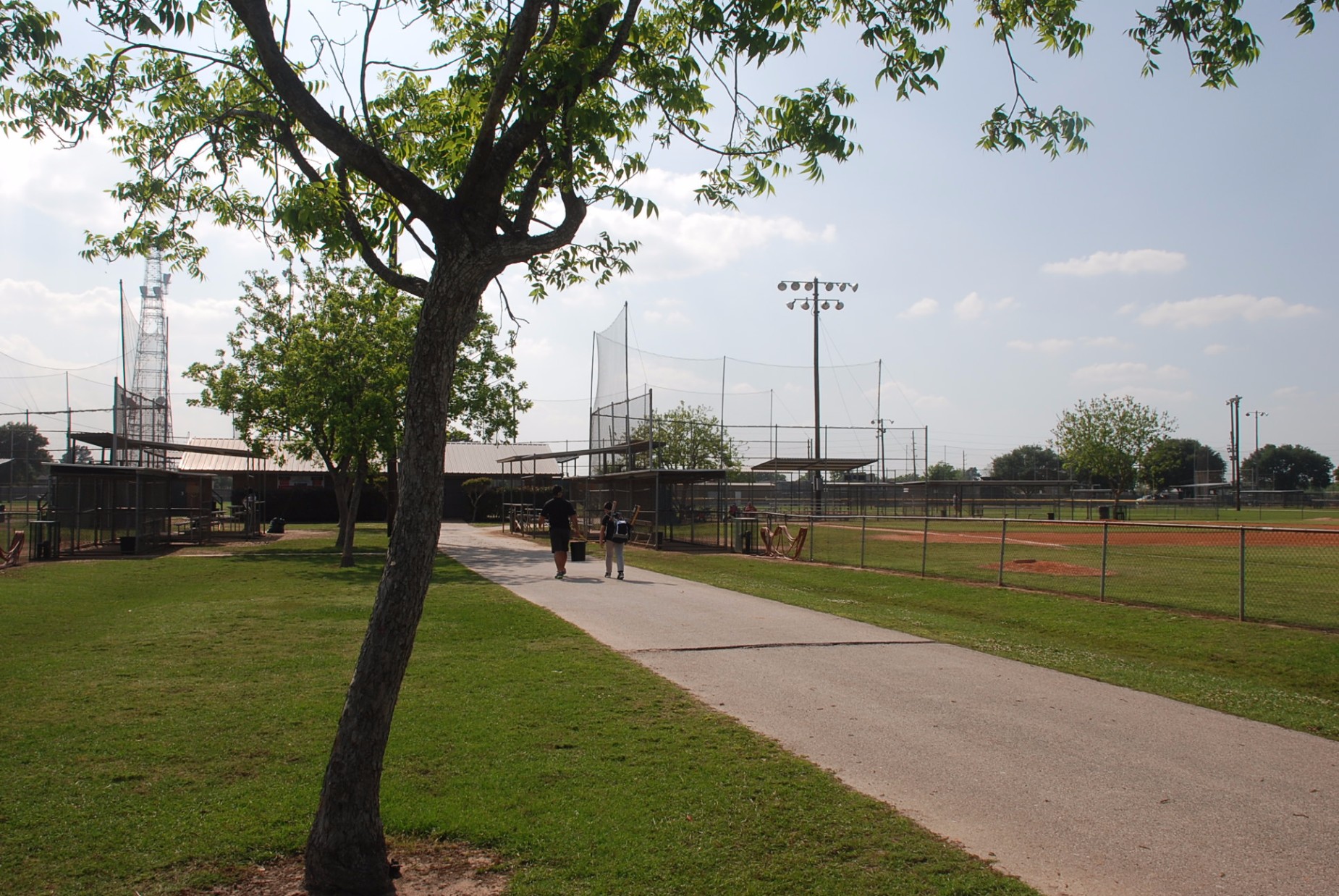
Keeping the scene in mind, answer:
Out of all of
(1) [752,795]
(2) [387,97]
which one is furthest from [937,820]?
(2) [387,97]

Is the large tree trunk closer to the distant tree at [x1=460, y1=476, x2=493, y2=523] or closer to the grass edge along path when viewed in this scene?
the grass edge along path

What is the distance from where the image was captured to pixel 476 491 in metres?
54.2

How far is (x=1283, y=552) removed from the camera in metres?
23.3

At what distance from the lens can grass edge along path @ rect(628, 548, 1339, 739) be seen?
8.22 m

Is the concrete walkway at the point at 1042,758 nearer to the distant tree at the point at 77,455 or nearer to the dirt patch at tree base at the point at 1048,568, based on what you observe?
the dirt patch at tree base at the point at 1048,568

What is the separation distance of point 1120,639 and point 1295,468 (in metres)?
153

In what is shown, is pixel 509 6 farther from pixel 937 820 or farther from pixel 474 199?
pixel 937 820

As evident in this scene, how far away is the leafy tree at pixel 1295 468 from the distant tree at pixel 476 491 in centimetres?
12368

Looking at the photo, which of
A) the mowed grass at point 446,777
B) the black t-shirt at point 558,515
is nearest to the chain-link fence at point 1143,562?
the black t-shirt at point 558,515

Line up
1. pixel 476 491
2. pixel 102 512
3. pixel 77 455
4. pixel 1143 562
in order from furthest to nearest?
pixel 476 491 → pixel 77 455 → pixel 102 512 → pixel 1143 562

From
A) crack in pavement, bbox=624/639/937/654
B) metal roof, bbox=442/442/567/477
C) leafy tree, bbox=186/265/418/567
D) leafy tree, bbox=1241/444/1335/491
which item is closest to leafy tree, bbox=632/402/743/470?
metal roof, bbox=442/442/567/477

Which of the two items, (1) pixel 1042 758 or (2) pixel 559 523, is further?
(2) pixel 559 523

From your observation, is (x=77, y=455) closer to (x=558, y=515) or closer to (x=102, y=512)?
(x=102, y=512)

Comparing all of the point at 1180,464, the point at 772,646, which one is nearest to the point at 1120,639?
the point at 772,646
